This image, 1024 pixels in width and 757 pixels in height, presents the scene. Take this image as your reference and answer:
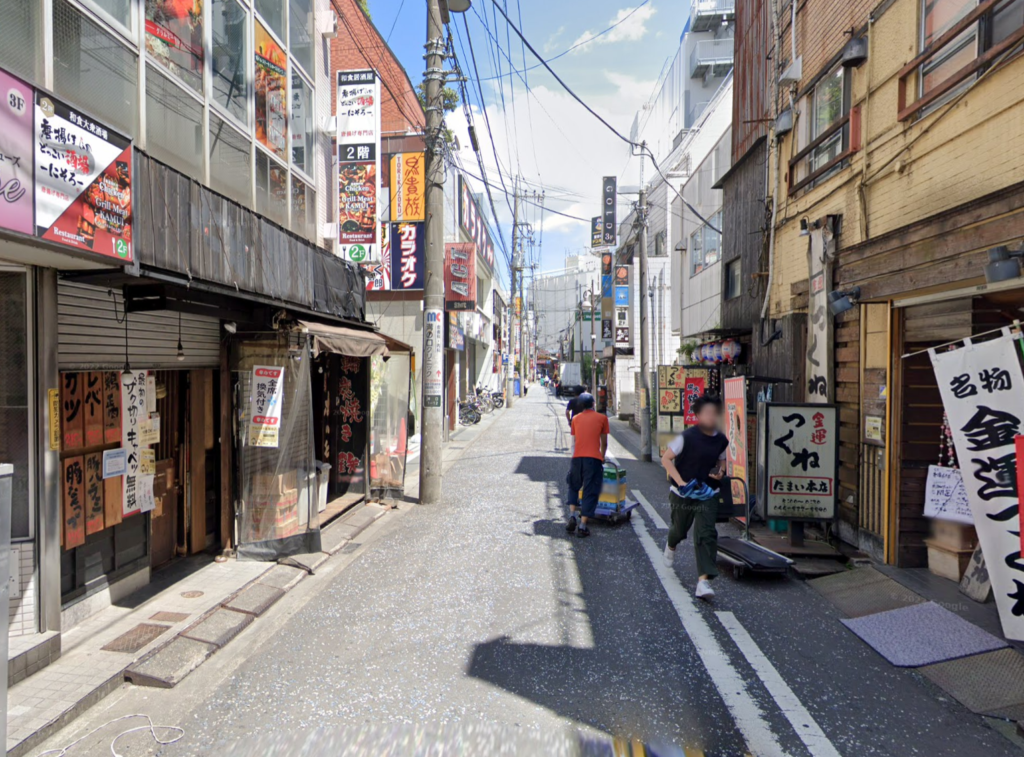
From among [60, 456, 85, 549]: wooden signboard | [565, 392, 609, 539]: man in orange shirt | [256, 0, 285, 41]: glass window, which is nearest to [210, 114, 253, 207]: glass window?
[256, 0, 285, 41]: glass window

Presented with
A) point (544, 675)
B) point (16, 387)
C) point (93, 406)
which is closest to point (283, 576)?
point (93, 406)

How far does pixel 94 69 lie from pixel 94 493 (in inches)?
135

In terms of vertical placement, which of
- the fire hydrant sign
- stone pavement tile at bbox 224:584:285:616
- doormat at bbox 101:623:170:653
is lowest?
stone pavement tile at bbox 224:584:285:616

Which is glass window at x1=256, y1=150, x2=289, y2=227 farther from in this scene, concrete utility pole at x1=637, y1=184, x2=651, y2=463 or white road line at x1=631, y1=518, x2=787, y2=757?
concrete utility pole at x1=637, y1=184, x2=651, y2=463

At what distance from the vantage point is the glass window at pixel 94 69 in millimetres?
4359

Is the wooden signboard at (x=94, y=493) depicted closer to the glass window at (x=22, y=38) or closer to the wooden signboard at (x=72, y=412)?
the wooden signboard at (x=72, y=412)

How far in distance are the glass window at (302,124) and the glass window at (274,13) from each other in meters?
0.59

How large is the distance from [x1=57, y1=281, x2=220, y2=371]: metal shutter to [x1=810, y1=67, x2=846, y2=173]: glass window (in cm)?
823

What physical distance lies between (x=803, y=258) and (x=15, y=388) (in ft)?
31.2

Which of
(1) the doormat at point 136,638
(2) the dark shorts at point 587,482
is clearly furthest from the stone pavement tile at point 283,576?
(2) the dark shorts at point 587,482

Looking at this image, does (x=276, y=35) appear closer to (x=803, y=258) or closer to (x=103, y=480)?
(x=103, y=480)

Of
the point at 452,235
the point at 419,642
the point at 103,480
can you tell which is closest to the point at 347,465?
the point at 103,480

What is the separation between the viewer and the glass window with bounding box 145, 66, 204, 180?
541cm

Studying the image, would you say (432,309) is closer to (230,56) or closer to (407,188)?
(230,56)
